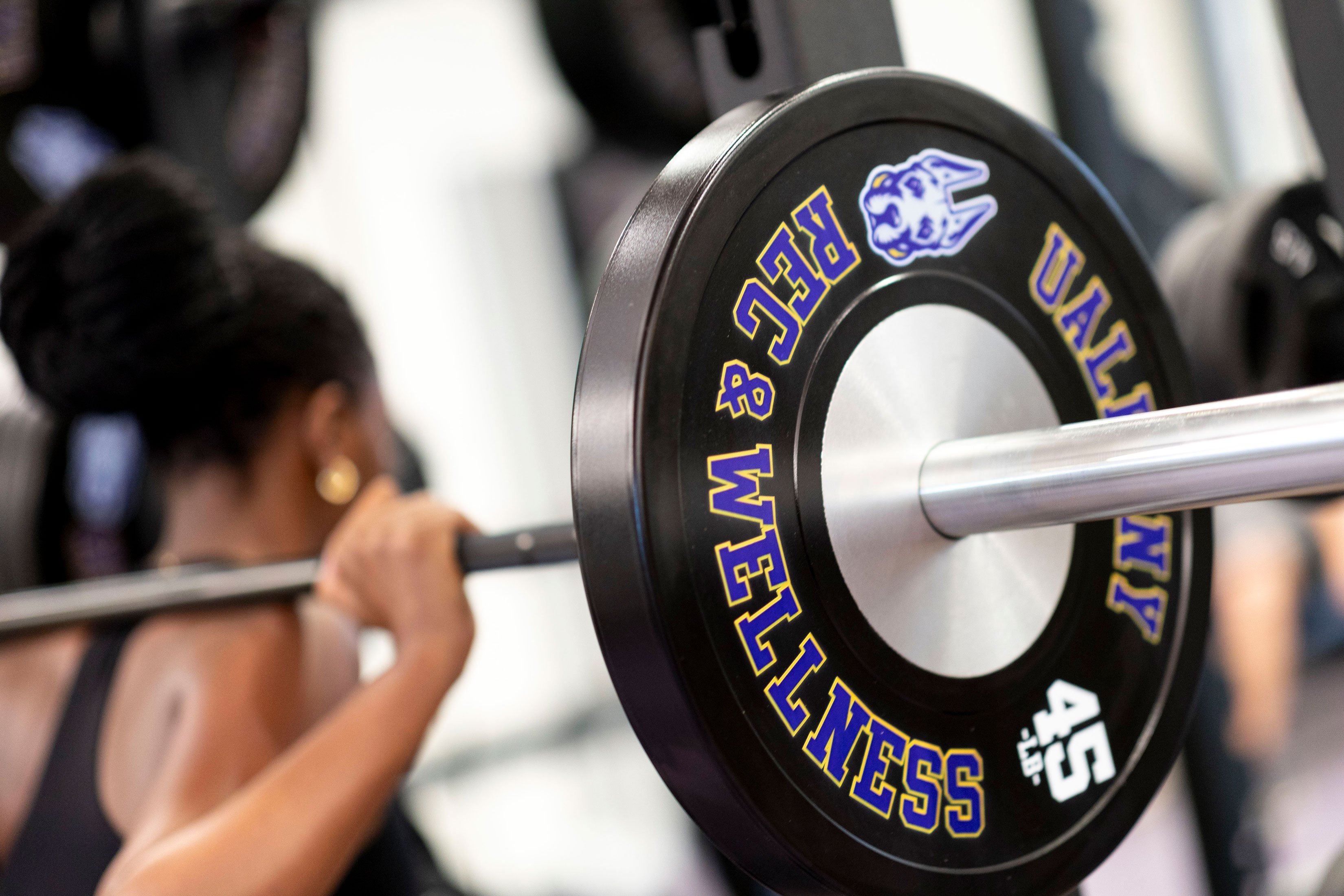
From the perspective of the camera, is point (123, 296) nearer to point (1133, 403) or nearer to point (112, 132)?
point (1133, 403)

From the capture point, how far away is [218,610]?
1.04m

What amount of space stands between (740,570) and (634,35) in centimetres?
132

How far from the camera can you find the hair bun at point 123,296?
104 centimetres

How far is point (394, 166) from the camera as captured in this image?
2807 mm

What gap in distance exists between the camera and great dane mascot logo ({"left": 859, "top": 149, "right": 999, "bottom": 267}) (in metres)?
0.56

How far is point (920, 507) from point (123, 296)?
77cm

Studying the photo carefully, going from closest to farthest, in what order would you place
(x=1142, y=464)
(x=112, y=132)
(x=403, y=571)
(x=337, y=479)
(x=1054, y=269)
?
1. (x=1142, y=464)
2. (x=1054, y=269)
3. (x=403, y=571)
4. (x=337, y=479)
5. (x=112, y=132)

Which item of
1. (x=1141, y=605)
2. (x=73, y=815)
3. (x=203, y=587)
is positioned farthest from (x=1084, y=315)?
(x=73, y=815)

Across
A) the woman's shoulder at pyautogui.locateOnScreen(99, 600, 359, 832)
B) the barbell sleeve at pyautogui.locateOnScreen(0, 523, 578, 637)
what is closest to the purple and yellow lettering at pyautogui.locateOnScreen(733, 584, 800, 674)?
the barbell sleeve at pyautogui.locateOnScreen(0, 523, 578, 637)

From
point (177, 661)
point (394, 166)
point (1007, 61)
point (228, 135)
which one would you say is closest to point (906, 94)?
point (177, 661)

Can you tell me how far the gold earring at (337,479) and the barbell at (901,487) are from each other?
2.42 ft

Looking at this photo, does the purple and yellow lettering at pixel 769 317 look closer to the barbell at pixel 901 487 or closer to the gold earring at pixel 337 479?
the barbell at pixel 901 487

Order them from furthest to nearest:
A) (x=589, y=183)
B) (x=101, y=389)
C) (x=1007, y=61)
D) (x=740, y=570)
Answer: (x=589, y=183) → (x=1007, y=61) → (x=101, y=389) → (x=740, y=570)

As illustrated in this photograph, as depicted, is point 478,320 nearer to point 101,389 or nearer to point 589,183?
point 589,183
